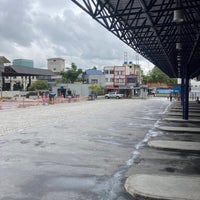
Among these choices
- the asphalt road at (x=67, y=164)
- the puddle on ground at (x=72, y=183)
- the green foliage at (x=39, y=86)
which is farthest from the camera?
the green foliage at (x=39, y=86)

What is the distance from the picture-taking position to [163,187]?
21.2 feet

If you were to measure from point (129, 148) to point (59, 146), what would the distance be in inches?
101

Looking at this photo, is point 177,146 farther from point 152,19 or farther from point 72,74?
point 72,74

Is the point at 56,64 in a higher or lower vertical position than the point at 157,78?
higher

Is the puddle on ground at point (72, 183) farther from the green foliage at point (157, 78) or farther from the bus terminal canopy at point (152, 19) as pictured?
the green foliage at point (157, 78)

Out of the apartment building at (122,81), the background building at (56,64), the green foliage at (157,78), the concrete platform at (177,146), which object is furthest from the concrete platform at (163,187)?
the background building at (56,64)

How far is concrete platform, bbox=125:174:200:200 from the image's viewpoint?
598cm

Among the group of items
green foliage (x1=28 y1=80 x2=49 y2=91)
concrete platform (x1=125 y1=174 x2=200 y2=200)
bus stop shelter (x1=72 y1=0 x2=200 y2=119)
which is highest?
bus stop shelter (x1=72 y1=0 x2=200 y2=119)

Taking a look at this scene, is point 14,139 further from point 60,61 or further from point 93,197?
point 60,61

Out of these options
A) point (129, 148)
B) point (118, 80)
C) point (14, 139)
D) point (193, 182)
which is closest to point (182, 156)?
point (129, 148)

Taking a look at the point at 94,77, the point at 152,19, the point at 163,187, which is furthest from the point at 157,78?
the point at 163,187

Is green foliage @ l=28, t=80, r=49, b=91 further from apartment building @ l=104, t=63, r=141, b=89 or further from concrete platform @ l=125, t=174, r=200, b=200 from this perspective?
concrete platform @ l=125, t=174, r=200, b=200

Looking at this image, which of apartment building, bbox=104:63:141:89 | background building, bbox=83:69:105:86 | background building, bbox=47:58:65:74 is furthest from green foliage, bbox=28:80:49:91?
background building, bbox=47:58:65:74

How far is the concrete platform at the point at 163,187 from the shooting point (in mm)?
5977
